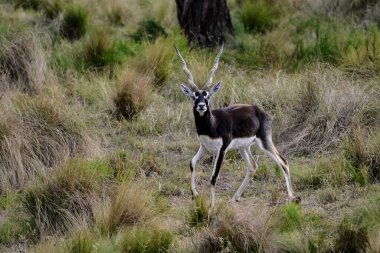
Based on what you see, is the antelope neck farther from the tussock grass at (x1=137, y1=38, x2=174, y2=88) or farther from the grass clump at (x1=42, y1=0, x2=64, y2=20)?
the grass clump at (x1=42, y1=0, x2=64, y2=20)

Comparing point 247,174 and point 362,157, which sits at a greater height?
point 247,174

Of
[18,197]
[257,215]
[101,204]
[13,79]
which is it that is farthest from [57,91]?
[257,215]

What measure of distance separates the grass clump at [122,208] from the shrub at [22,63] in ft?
13.4

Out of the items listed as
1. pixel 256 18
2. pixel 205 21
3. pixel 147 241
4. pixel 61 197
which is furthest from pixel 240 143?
pixel 256 18

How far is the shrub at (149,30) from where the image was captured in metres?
15.2

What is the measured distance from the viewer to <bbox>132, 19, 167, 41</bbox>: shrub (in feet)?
49.9

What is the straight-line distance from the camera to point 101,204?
9078 mm

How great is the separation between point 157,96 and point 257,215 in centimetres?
443

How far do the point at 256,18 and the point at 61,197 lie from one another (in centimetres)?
781

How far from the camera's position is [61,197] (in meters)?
9.37

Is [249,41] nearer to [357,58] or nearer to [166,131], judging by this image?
[357,58]

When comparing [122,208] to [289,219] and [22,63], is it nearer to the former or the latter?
[289,219]

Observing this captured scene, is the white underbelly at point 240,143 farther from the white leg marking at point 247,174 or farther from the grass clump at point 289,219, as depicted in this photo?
the grass clump at point 289,219

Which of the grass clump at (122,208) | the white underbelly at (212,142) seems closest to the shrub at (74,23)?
the white underbelly at (212,142)
